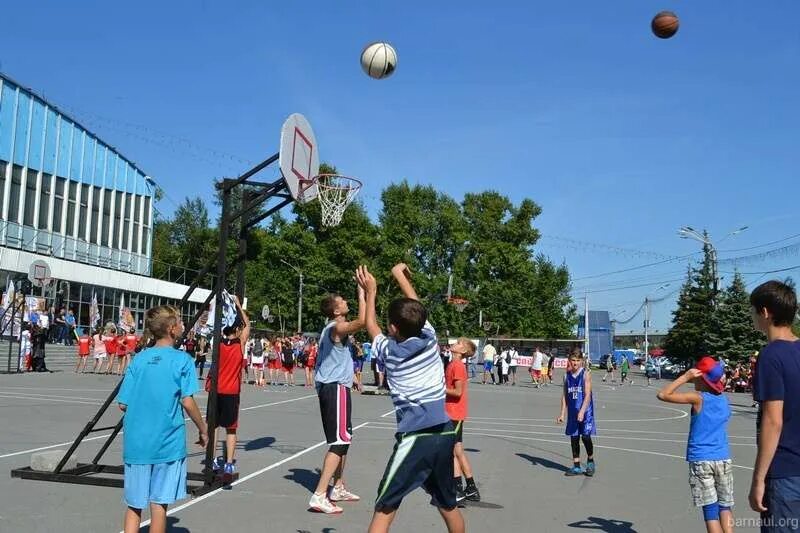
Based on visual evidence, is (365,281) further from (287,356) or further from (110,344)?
(110,344)

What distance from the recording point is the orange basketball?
1394cm

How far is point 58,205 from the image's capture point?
129ft

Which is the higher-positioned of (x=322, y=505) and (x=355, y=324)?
(x=355, y=324)

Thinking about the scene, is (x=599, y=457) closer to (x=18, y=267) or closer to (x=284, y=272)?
(x=18, y=267)

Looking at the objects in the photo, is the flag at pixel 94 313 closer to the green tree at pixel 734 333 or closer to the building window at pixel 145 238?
the building window at pixel 145 238

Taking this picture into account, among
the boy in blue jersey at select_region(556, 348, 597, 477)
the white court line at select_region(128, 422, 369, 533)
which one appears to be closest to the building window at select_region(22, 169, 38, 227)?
the white court line at select_region(128, 422, 369, 533)

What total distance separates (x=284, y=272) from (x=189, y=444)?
53943 mm

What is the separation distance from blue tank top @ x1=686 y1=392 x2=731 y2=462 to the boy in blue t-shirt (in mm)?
2329

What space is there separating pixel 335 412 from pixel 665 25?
33.2 ft

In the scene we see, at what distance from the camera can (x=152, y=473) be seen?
5.27 metres

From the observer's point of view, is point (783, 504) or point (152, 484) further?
point (152, 484)

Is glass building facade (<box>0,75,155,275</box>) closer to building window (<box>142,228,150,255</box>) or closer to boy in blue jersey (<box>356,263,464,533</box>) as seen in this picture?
building window (<box>142,228,150,255</box>)

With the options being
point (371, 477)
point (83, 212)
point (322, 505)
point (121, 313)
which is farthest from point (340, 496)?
point (83, 212)

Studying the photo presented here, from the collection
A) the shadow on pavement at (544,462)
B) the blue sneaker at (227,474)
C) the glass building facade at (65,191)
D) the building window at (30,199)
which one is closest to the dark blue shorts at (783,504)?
the blue sneaker at (227,474)
